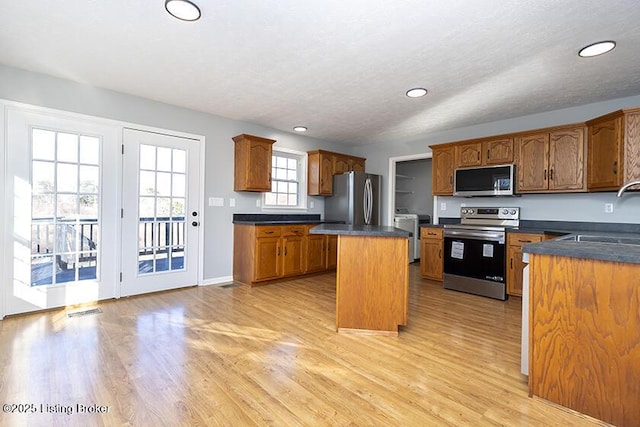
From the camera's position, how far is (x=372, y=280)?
2.60 meters

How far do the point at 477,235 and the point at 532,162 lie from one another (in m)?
1.11

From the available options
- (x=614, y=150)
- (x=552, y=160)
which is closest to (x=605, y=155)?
(x=614, y=150)

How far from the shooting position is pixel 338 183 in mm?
5309

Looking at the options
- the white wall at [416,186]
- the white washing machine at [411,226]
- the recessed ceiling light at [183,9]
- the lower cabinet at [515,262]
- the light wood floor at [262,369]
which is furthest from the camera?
the white wall at [416,186]

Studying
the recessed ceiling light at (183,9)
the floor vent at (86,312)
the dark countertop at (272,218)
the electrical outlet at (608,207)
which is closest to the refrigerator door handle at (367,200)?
the dark countertop at (272,218)

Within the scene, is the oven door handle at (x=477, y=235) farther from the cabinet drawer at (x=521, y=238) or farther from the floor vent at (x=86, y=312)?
the floor vent at (x=86, y=312)

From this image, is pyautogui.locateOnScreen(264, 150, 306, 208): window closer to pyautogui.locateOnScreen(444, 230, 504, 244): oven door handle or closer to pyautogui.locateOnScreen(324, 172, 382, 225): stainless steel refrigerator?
pyautogui.locateOnScreen(324, 172, 382, 225): stainless steel refrigerator

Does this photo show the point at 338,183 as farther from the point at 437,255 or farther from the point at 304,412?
the point at 304,412

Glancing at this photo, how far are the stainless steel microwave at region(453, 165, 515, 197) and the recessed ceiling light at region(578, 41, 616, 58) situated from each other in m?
1.58

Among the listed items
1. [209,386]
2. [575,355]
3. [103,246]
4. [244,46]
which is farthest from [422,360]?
[103,246]

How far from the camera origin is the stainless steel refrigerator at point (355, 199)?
514 cm

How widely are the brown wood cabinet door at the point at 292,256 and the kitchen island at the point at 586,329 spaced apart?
10.3 ft

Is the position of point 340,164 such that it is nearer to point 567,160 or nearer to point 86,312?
point 567,160

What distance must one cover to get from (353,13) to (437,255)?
3.46 meters
